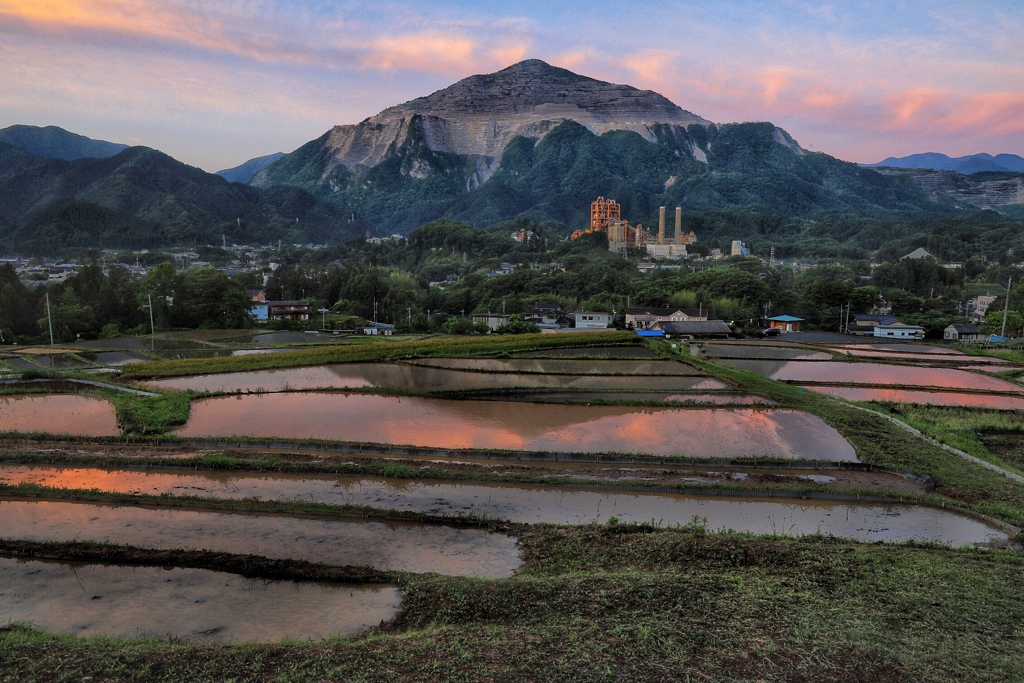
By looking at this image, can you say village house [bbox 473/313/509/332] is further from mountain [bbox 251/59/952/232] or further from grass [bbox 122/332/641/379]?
mountain [bbox 251/59/952/232]

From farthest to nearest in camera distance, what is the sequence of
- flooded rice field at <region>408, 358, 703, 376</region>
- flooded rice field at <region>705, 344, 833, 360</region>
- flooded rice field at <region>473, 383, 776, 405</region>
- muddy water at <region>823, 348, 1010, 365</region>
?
flooded rice field at <region>705, 344, 833, 360</region> < muddy water at <region>823, 348, 1010, 365</region> < flooded rice field at <region>408, 358, 703, 376</region> < flooded rice field at <region>473, 383, 776, 405</region>

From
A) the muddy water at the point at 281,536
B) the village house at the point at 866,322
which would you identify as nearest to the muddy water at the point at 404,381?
the muddy water at the point at 281,536

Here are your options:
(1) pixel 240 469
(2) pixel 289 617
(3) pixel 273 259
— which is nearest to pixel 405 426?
(1) pixel 240 469

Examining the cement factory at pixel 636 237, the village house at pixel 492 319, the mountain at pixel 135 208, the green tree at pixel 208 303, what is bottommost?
the village house at pixel 492 319

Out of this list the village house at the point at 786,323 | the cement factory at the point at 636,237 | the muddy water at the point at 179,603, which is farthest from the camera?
the cement factory at the point at 636,237

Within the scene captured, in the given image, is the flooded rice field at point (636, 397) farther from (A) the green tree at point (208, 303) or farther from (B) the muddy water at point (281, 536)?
(A) the green tree at point (208, 303)

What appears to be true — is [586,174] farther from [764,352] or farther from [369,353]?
A: [369,353]

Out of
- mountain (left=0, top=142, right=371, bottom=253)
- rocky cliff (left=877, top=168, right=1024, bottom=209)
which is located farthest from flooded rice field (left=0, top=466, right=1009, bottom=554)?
rocky cliff (left=877, top=168, right=1024, bottom=209)
